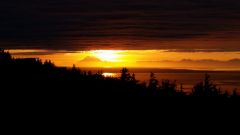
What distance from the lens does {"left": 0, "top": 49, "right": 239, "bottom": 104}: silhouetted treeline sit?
2916 inches

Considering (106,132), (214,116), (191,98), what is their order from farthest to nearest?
(191,98)
(214,116)
(106,132)

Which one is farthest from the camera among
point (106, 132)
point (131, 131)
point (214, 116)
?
point (214, 116)

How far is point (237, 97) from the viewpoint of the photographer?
10188 cm

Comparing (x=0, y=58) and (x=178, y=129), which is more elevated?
(x=0, y=58)

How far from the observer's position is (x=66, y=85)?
82.7 metres

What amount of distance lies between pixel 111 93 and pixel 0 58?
14.7m

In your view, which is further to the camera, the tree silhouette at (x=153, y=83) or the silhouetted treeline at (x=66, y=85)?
the tree silhouette at (x=153, y=83)

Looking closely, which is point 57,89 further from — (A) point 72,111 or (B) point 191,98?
(B) point 191,98

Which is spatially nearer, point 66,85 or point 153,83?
point 66,85

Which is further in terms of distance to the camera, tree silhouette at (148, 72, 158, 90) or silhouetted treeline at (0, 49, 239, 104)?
tree silhouette at (148, 72, 158, 90)

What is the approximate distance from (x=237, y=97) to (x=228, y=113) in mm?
14865

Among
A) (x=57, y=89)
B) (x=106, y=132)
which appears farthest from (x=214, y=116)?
(x=106, y=132)

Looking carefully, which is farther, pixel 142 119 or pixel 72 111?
pixel 142 119

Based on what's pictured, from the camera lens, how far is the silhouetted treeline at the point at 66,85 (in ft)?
243
